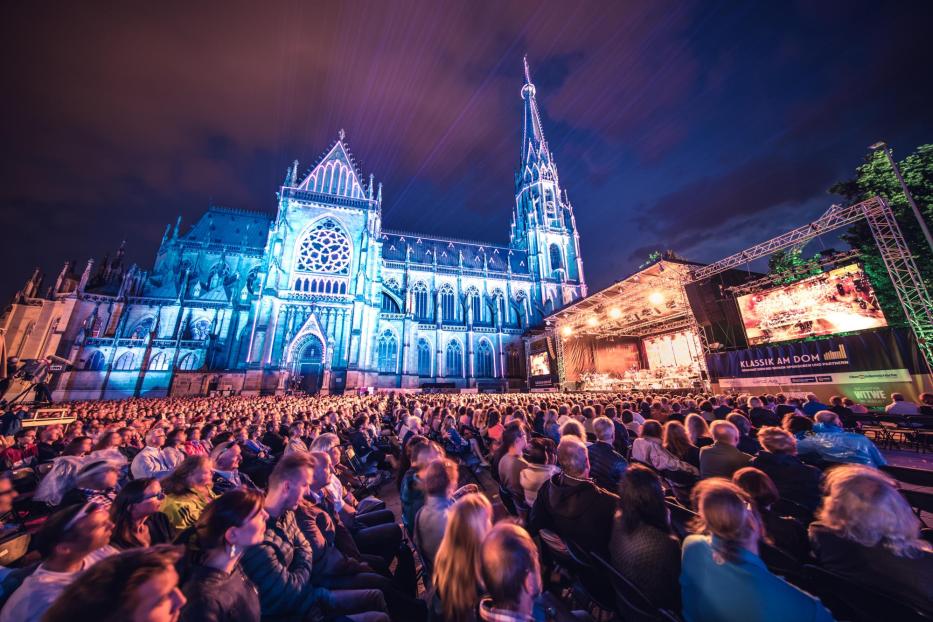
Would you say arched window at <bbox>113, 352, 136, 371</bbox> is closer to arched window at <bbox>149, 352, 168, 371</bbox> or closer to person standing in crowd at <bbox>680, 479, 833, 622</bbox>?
arched window at <bbox>149, 352, 168, 371</bbox>

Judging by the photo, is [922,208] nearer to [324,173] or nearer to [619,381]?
[619,381]

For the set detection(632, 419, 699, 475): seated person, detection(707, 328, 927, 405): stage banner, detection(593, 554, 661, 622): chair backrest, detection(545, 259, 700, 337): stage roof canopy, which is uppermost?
detection(545, 259, 700, 337): stage roof canopy

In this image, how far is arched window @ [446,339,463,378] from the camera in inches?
1335

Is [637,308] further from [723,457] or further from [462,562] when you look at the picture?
[462,562]

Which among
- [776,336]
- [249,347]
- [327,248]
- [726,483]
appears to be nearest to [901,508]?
[726,483]

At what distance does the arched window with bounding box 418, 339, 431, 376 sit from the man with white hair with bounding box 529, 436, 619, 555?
101 ft

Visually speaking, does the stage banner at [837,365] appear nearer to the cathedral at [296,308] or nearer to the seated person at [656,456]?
the seated person at [656,456]

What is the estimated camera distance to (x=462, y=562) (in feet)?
5.37

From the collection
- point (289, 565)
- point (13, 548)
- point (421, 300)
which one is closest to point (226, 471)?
point (13, 548)

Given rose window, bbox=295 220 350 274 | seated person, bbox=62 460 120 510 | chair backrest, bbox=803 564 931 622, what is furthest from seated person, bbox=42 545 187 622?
rose window, bbox=295 220 350 274

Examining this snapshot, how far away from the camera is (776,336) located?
15.4 m

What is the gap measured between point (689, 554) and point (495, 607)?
4.18 ft

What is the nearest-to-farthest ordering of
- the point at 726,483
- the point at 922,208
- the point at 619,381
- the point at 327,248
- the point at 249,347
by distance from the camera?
the point at 726,483 → the point at 922,208 → the point at 619,381 → the point at 249,347 → the point at 327,248

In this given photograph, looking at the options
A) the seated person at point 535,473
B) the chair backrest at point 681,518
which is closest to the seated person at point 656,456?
the chair backrest at point 681,518
